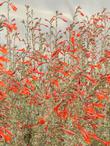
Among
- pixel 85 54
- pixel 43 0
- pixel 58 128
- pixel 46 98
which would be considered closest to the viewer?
pixel 58 128

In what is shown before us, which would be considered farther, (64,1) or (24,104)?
(64,1)

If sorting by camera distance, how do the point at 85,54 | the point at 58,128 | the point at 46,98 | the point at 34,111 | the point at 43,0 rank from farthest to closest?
the point at 43,0 → the point at 85,54 → the point at 34,111 → the point at 46,98 → the point at 58,128

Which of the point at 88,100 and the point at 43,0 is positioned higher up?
the point at 43,0

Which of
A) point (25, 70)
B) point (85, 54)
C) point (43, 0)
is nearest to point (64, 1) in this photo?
point (43, 0)

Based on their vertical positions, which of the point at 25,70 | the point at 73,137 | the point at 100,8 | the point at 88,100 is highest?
the point at 100,8

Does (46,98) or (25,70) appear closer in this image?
(46,98)

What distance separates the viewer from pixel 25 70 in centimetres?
493

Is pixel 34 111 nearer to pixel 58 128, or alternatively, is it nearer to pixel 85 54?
pixel 58 128

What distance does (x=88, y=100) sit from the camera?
Result: 442 cm

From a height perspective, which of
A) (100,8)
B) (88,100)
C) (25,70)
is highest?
(100,8)

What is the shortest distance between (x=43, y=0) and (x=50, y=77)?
40.2 ft

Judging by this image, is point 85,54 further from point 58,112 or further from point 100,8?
point 100,8

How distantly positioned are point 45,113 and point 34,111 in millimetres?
202

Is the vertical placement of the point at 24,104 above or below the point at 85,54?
below
